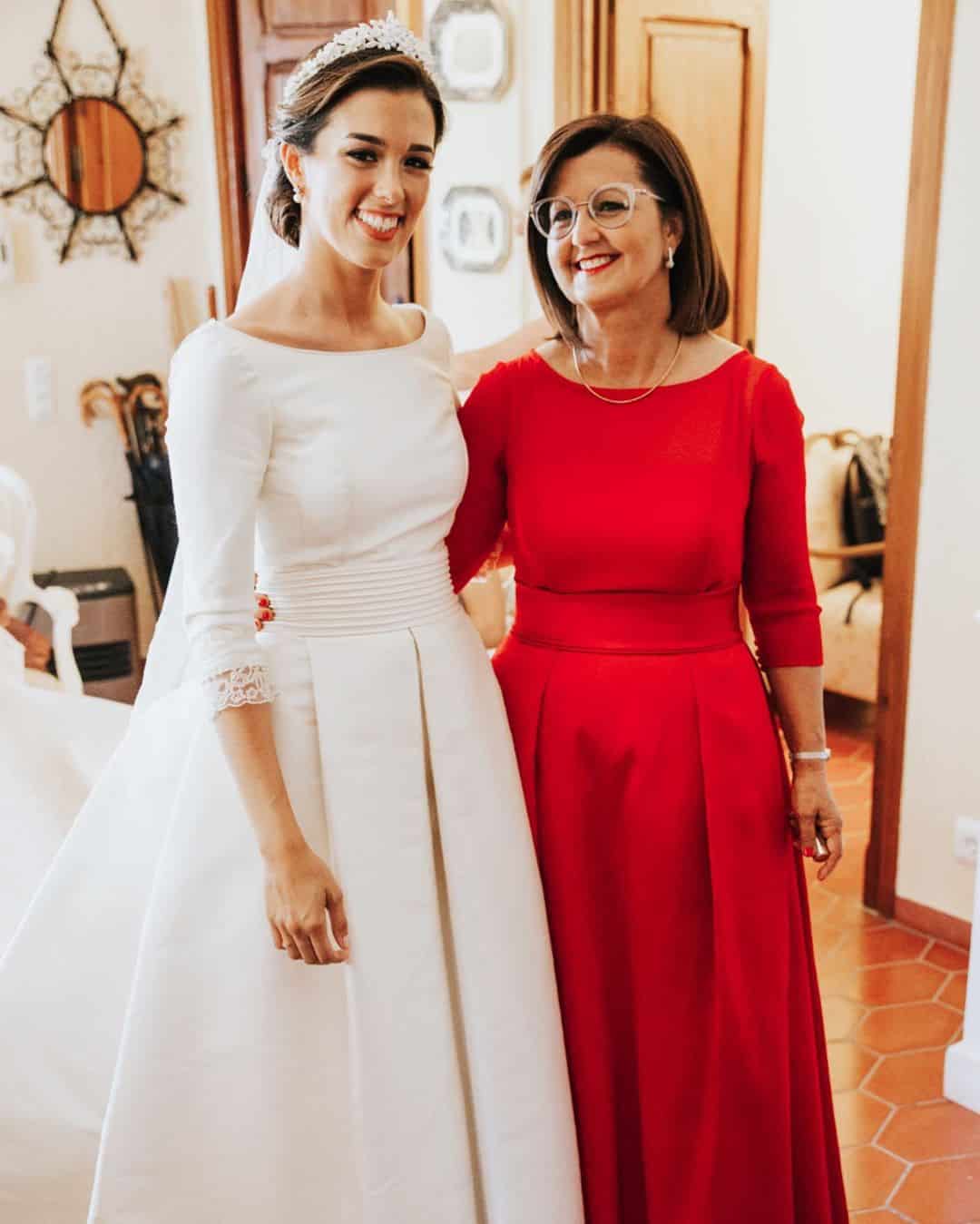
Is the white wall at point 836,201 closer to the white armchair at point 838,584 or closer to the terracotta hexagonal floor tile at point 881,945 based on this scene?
the white armchair at point 838,584

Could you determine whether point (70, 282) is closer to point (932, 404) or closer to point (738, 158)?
point (738, 158)

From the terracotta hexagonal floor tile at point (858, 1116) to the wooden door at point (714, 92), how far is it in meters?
2.47

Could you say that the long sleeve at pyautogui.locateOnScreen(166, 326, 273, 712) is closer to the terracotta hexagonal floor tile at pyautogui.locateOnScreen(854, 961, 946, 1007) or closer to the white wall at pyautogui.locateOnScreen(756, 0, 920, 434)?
the terracotta hexagonal floor tile at pyautogui.locateOnScreen(854, 961, 946, 1007)

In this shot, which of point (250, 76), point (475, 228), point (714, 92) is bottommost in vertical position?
point (475, 228)

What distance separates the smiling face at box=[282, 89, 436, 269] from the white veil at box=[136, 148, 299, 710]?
23cm

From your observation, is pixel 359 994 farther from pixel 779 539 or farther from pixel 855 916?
pixel 855 916

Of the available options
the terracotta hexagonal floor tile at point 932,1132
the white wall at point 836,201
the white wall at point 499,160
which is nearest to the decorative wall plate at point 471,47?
the white wall at point 499,160

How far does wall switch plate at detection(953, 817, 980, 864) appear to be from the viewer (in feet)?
9.78

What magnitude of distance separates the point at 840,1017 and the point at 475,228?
2.76 meters

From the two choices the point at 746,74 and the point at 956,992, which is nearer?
the point at 956,992

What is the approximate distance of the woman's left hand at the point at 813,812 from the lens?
1.73 metres

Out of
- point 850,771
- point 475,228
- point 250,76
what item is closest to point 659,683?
point 850,771

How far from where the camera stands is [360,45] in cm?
149

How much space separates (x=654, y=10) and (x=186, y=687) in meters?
3.04
